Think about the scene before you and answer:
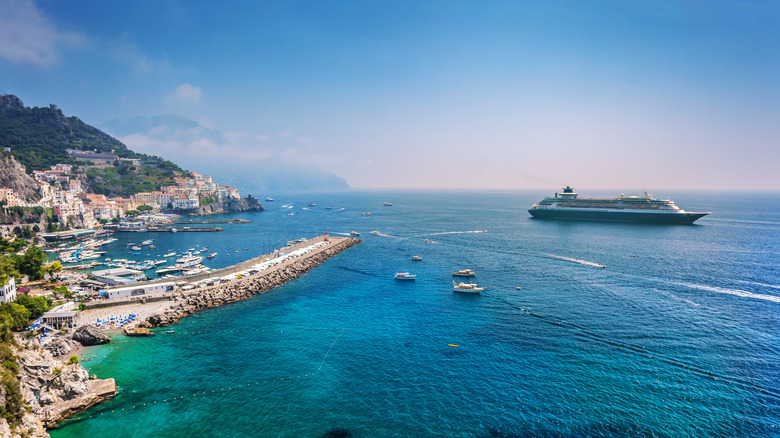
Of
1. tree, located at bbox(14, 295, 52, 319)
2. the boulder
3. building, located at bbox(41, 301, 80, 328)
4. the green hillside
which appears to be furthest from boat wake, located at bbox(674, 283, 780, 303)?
the green hillside

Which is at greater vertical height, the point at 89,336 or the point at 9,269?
the point at 9,269

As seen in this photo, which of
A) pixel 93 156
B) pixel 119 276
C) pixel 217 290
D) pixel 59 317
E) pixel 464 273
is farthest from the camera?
pixel 93 156

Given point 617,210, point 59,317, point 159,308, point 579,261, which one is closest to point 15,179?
point 59,317

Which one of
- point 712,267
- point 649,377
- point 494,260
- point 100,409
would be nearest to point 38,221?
point 100,409

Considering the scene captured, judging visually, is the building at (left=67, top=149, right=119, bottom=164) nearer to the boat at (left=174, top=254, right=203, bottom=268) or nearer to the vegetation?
the vegetation

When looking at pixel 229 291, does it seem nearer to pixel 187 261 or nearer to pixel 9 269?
pixel 187 261
